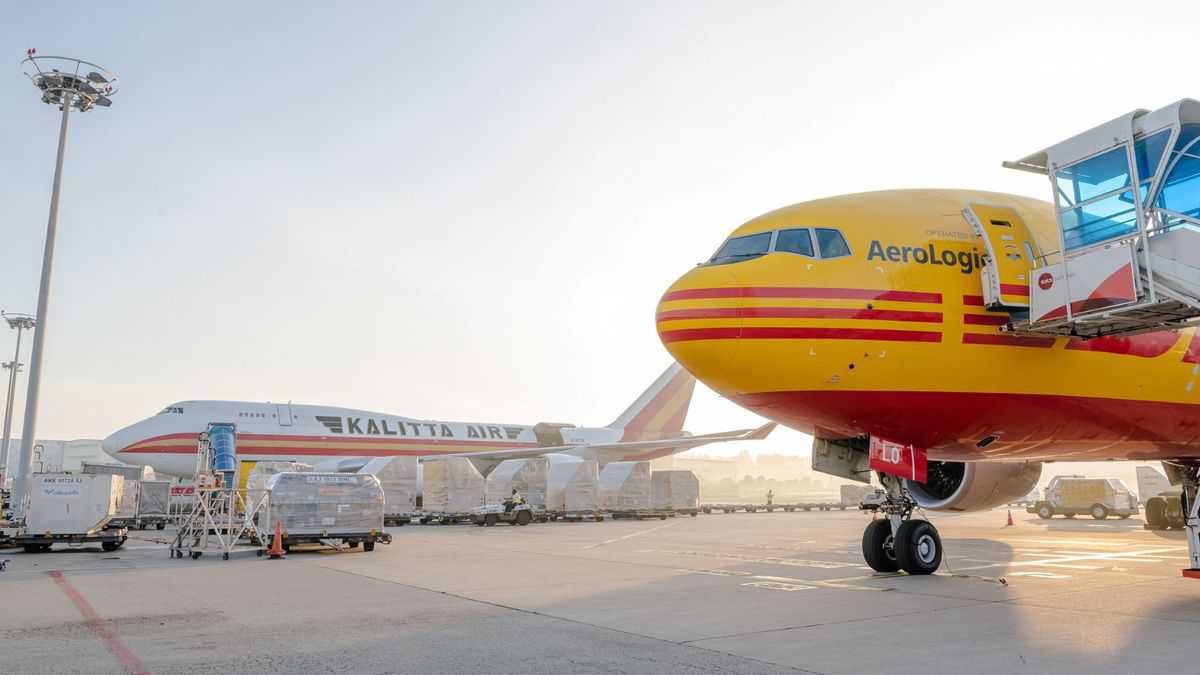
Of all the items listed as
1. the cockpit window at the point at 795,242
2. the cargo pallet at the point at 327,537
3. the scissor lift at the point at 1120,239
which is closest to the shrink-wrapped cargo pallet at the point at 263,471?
the cargo pallet at the point at 327,537

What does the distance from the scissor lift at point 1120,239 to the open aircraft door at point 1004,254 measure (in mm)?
17

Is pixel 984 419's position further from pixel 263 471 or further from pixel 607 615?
pixel 263 471

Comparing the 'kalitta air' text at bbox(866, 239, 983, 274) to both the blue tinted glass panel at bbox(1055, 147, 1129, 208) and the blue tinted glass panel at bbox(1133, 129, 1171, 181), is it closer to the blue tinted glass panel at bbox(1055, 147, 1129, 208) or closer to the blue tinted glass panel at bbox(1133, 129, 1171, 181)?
the blue tinted glass panel at bbox(1055, 147, 1129, 208)

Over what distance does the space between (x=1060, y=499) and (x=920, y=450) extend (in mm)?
26395

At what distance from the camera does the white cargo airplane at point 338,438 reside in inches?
1247

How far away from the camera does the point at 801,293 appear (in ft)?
30.5

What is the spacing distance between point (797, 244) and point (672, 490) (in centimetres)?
2585

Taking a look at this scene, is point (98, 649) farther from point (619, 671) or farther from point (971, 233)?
point (971, 233)

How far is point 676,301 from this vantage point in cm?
950

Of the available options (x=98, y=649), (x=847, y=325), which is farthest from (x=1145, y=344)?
(x=98, y=649)

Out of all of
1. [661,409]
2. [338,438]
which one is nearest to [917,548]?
[338,438]

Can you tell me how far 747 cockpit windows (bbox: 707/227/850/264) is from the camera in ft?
31.6

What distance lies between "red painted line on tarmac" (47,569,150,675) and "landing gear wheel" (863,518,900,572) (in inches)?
350

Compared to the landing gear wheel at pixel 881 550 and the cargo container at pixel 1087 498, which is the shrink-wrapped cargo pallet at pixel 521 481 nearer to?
the cargo container at pixel 1087 498
